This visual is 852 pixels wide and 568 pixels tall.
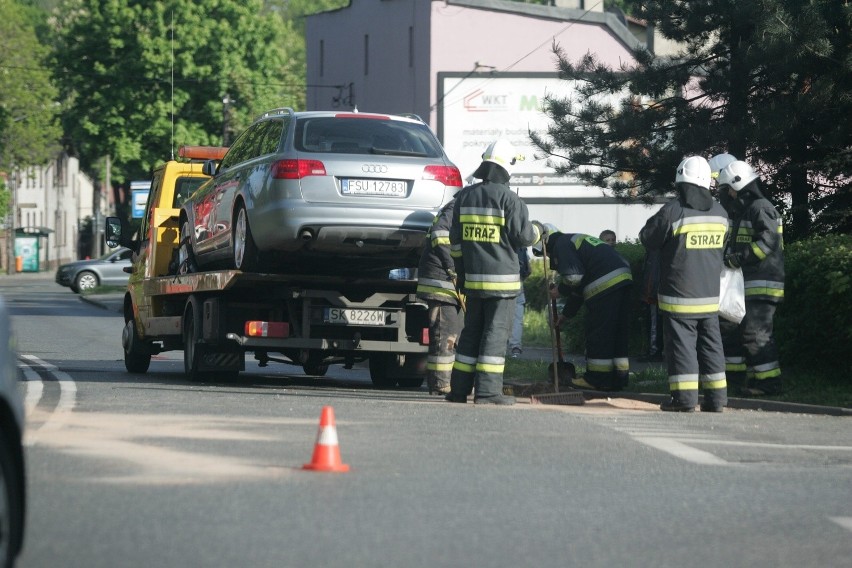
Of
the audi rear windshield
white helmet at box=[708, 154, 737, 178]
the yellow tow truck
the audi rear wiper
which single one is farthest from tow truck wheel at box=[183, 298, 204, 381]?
white helmet at box=[708, 154, 737, 178]

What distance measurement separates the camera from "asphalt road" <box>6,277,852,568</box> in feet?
20.4

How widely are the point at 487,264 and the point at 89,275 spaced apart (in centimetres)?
4045

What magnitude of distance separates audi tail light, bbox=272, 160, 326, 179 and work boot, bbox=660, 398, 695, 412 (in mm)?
3442

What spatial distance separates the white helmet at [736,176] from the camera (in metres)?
13.4

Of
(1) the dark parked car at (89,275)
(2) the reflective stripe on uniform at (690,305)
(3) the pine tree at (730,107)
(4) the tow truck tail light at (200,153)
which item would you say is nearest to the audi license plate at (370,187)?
(2) the reflective stripe on uniform at (690,305)

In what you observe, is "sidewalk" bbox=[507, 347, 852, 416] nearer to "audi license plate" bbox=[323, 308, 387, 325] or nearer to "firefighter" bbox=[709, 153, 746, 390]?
"firefighter" bbox=[709, 153, 746, 390]

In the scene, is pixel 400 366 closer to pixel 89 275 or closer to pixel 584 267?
pixel 584 267

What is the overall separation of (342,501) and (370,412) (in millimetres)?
4414

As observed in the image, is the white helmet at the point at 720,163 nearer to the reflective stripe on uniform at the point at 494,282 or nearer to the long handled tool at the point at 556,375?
the long handled tool at the point at 556,375

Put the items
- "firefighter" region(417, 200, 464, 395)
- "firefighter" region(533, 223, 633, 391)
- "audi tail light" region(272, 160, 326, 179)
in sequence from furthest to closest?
"firefighter" region(533, 223, 633, 391)
"firefighter" region(417, 200, 464, 395)
"audi tail light" region(272, 160, 326, 179)

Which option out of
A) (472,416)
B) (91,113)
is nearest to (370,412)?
(472,416)

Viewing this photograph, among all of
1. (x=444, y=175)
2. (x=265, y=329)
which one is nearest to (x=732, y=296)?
(x=444, y=175)

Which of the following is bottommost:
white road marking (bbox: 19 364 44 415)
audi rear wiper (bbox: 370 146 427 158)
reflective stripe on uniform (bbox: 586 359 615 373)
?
white road marking (bbox: 19 364 44 415)

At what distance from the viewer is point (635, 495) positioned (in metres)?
7.75
